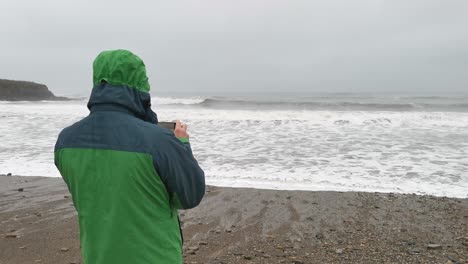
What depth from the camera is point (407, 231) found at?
5051 mm

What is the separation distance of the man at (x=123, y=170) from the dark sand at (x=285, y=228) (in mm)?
2714

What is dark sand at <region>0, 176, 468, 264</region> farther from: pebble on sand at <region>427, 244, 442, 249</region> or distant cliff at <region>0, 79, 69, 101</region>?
distant cliff at <region>0, 79, 69, 101</region>

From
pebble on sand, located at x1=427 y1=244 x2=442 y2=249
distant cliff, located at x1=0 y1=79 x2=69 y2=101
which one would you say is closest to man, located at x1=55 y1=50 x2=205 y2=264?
pebble on sand, located at x1=427 y1=244 x2=442 y2=249

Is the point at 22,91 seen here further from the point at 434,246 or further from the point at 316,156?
the point at 434,246

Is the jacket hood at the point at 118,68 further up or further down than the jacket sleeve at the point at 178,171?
further up

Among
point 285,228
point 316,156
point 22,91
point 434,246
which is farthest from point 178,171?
point 22,91

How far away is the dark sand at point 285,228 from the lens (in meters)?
4.34

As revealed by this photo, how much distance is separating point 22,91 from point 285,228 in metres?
54.6

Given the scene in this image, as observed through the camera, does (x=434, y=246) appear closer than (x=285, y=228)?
Yes

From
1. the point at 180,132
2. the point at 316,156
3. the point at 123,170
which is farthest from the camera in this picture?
the point at 316,156

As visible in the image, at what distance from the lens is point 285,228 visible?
5.25 m

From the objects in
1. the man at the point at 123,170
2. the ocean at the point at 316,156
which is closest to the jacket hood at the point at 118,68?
the man at the point at 123,170

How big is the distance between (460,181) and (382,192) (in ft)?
6.75

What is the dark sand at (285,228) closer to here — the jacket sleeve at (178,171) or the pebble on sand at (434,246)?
the pebble on sand at (434,246)
